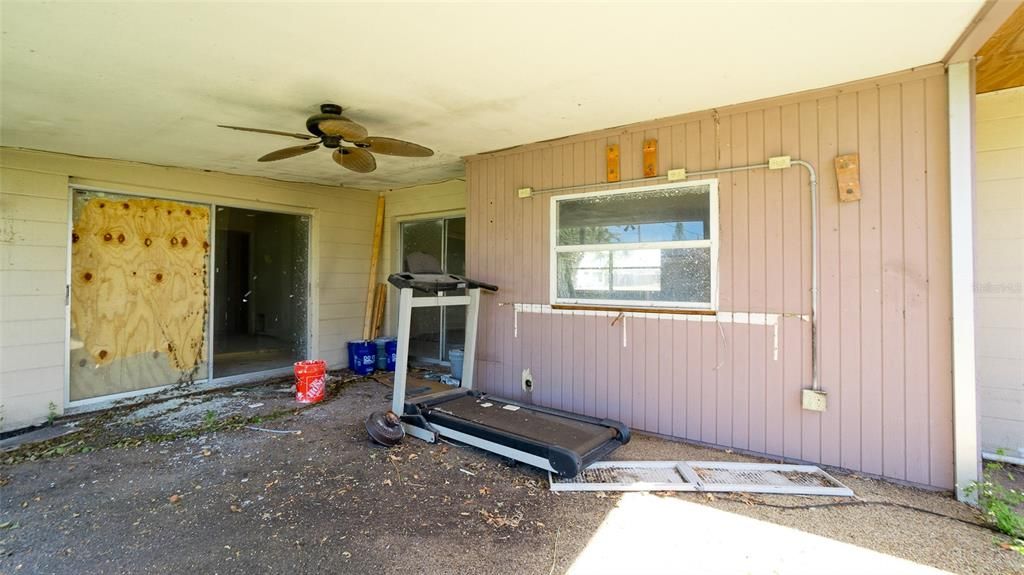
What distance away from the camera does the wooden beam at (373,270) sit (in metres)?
6.17

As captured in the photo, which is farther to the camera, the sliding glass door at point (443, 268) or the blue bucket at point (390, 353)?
the blue bucket at point (390, 353)

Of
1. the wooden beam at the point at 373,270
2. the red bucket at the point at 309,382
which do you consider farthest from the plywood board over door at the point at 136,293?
the wooden beam at the point at 373,270

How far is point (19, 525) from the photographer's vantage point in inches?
89.9

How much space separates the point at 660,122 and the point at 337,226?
4370 millimetres

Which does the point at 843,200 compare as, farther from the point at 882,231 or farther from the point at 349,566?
the point at 349,566

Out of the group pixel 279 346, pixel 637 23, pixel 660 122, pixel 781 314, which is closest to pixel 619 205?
pixel 660 122

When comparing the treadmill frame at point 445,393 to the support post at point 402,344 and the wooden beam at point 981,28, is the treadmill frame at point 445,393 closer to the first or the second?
the support post at point 402,344

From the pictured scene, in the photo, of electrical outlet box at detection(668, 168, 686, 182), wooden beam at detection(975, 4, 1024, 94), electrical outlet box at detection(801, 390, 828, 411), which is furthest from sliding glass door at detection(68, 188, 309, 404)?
wooden beam at detection(975, 4, 1024, 94)

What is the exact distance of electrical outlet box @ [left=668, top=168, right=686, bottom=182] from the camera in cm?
328

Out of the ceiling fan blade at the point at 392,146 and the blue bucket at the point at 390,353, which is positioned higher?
the ceiling fan blade at the point at 392,146

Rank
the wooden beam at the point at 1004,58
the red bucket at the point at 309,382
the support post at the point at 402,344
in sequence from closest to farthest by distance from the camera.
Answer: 1. the wooden beam at the point at 1004,58
2. the support post at the point at 402,344
3. the red bucket at the point at 309,382

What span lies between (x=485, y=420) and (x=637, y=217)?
1984 mm

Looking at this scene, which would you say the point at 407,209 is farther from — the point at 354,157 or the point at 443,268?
the point at 354,157

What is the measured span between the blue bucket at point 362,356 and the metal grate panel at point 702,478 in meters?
3.66
